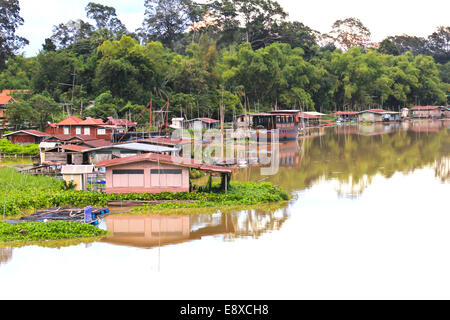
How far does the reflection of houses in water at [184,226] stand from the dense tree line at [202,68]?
73.8 ft

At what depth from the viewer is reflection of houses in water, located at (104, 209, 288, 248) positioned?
46.1 feet

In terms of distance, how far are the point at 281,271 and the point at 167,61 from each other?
4453cm

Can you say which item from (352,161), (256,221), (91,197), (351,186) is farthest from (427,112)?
(91,197)

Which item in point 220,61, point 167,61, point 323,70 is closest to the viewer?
point 167,61

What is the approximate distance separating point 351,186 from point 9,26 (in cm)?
4134

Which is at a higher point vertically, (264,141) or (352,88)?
(352,88)

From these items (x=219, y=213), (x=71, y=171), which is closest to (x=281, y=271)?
(x=219, y=213)

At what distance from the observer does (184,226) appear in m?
15.2

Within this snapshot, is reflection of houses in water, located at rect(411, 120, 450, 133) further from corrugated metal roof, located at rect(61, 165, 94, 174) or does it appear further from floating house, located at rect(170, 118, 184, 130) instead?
corrugated metal roof, located at rect(61, 165, 94, 174)

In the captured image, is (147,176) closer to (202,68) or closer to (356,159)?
(356,159)

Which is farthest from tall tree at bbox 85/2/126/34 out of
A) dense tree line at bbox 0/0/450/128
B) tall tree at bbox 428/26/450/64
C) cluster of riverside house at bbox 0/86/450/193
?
tall tree at bbox 428/26/450/64

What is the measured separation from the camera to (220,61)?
64438 millimetres

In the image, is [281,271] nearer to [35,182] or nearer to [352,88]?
[35,182]

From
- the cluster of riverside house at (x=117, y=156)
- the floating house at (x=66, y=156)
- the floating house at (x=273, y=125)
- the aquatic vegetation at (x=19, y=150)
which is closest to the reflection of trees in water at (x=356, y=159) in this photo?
the floating house at (x=273, y=125)
